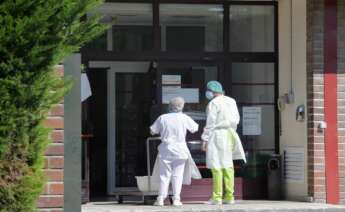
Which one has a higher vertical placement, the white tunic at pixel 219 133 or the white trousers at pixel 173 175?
the white tunic at pixel 219 133

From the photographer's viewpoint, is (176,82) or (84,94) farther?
(176,82)

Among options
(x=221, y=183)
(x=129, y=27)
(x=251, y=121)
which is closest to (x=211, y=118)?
(x=221, y=183)

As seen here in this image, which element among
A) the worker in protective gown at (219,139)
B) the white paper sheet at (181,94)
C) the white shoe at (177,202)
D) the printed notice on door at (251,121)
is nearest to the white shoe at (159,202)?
the white shoe at (177,202)

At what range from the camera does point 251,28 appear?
11.1 metres

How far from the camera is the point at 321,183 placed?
32.4ft

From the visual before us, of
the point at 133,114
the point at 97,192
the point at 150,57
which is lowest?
the point at 97,192

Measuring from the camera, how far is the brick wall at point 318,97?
32.4 feet

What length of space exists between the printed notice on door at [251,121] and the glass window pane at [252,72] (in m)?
0.42

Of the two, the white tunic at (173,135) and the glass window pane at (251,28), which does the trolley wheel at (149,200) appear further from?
the glass window pane at (251,28)

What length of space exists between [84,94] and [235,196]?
2.73 m

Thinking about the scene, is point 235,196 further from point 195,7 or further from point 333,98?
point 195,7

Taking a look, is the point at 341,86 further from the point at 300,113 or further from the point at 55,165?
the point at 55,165

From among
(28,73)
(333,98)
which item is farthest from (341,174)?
(28,73)

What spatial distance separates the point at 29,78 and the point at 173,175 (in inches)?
242
